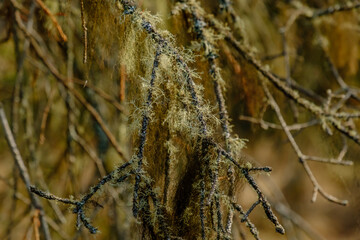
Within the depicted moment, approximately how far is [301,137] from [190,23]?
116 centimetres

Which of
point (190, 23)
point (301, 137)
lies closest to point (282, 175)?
point (301, 137)

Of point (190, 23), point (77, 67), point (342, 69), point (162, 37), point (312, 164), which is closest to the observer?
point (162, 37)

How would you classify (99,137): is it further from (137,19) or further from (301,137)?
(137,19)

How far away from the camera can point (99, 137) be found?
172 cm

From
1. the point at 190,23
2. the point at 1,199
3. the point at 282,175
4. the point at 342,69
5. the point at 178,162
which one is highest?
the point at 282,175

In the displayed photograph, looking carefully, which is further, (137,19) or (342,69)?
(342,69)

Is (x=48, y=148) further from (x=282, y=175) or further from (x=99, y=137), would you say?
(x=282, y=175)

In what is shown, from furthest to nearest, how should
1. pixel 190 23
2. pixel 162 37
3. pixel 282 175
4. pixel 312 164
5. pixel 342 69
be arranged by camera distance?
1. pixel 282 175
2. pixel 312 164
3. pixel 342 69
4. pixel 190 23
5. pixel 162 37

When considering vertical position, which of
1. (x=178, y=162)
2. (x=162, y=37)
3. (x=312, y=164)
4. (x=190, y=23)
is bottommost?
(x=178, y=162)

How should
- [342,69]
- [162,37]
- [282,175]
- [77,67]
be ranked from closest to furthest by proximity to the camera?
[162,37] → [77,67] → [342,69] → [282,175]

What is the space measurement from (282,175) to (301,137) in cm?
234

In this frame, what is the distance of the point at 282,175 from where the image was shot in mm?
4133

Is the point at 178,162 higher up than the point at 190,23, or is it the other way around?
the point at 190,23

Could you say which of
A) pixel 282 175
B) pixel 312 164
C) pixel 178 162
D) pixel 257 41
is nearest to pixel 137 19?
pixel 178 162
